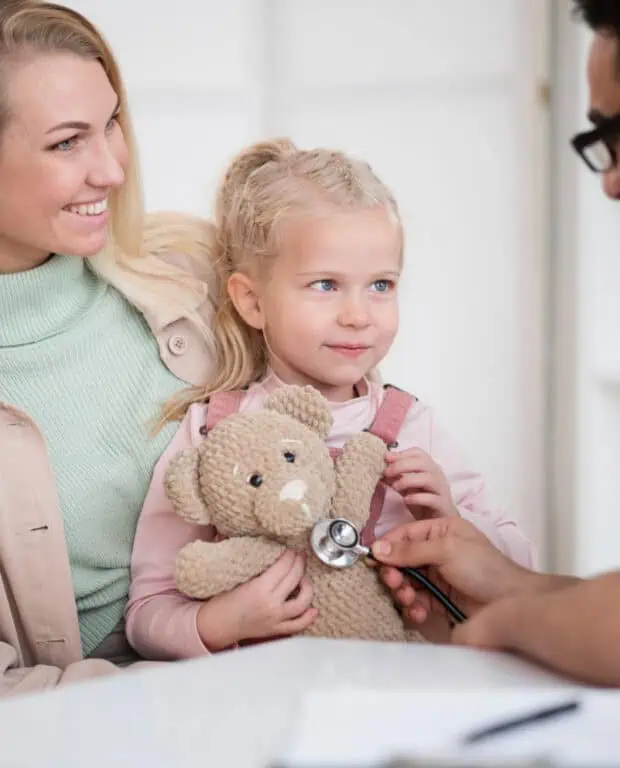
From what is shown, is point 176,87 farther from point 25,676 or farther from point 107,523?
point 25,676

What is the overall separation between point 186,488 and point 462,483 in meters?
0.38

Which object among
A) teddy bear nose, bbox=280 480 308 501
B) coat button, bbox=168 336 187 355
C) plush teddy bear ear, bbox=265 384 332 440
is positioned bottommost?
teddy bear nose, bbox=280 480 308 501

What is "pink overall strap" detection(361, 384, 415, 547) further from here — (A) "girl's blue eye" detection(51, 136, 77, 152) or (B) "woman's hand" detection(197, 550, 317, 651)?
(A) "girl's blue eye" detection(51, 136, 77, 152)

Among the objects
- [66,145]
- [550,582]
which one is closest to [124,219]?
[66,145]

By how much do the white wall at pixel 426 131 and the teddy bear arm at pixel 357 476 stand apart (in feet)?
Result: 1.50

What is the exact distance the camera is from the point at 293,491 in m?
1.13

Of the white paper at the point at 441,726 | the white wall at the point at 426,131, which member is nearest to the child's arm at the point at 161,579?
the white wall at the point at 426,131

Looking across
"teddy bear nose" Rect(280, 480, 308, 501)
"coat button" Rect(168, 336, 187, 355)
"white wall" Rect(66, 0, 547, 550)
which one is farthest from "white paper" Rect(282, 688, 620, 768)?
"white wall" Rect(66, 0, 547, 550)

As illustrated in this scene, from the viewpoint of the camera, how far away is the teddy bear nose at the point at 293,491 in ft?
3.70

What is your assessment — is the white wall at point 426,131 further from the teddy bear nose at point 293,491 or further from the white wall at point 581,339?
the teddy bear nose at point 293,491

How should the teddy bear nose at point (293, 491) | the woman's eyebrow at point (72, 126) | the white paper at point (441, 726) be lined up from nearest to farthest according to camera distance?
the white paper at point (441, 726) → the teddy bear nose at point (293, 491) → the woman's eyebrow at point (72, 126)

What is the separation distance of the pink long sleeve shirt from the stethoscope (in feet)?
0.34

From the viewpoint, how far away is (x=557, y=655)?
0.83 meters

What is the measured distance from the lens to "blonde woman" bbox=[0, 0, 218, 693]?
4.30ft
